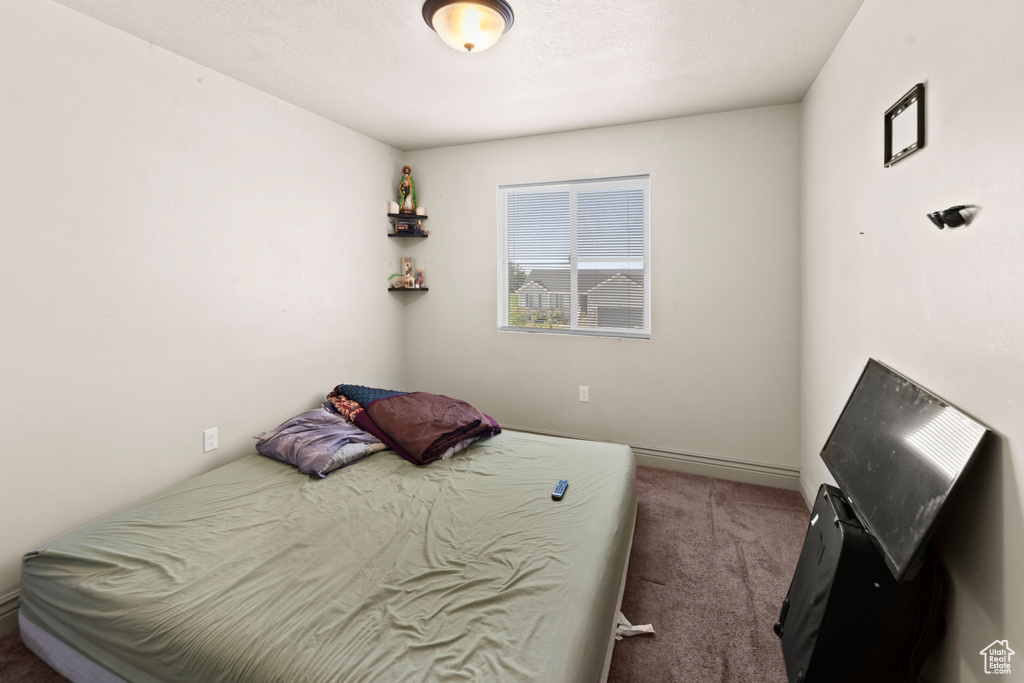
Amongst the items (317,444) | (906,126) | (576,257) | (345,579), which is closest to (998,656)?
(906,126)

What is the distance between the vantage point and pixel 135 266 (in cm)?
218

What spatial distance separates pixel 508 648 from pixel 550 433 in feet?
8.31

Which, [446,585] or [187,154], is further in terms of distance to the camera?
[187,154]

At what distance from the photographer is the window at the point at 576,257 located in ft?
11.2

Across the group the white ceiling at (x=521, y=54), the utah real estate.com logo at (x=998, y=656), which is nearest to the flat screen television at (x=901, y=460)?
the utah real estate.com logo at (x=998, y=656)

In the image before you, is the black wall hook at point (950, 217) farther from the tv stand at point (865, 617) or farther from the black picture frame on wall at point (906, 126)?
the tv stand at point (865, 617)

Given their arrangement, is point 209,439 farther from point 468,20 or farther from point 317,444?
point 468,20

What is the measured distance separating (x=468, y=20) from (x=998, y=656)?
2434 millimetres

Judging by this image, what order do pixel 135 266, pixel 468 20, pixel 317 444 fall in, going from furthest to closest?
pixel 317 444
pixel 135 266
pixel 468 20

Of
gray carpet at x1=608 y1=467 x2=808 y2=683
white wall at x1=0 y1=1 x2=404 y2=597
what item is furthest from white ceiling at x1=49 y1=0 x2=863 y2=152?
gray carpet at x1=608 y1=467 x2=808 y2=683

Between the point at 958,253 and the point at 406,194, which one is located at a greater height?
the point at 406,194

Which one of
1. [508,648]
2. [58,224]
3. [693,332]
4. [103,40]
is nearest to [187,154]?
[103,40]

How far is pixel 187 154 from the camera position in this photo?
237 centimetres

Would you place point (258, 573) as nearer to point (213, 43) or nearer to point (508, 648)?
point (508, 648)
